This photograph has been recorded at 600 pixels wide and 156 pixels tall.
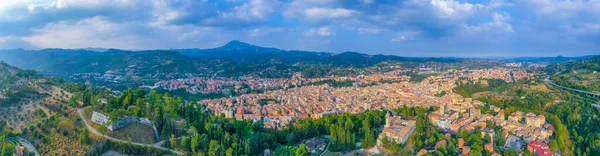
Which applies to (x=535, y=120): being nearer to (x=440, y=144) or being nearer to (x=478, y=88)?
(x=440, y=144)

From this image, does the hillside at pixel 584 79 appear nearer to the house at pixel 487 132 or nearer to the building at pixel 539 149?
the house at pixel 487 132

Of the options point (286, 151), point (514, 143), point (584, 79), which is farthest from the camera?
point (584, 79)

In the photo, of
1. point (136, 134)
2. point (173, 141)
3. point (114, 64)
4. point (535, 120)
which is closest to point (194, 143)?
point (173, 141)

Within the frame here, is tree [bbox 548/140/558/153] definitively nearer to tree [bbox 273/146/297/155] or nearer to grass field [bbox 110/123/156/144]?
tree [bbox 273/146/297/155]

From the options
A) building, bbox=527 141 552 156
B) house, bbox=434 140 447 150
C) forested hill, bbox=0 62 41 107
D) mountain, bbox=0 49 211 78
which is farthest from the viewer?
mountain, bbox=0 49 211 78

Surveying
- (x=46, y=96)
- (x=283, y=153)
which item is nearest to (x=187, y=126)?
(x=283, y=153)

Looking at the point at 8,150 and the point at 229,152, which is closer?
the point at 8,150

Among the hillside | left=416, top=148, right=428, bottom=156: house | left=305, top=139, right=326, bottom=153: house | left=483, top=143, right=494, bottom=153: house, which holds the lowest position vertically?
left=305, top=139, right=326, bottom=153: house

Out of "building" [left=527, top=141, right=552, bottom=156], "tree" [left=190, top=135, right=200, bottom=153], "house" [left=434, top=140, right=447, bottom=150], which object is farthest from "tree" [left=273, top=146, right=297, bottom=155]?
"building" [left=527, top=141, right=552, bottom=156]

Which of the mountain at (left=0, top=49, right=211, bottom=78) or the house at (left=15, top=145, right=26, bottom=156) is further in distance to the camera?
the mountain at (left=0, top=49, right=211, bottom=78)
